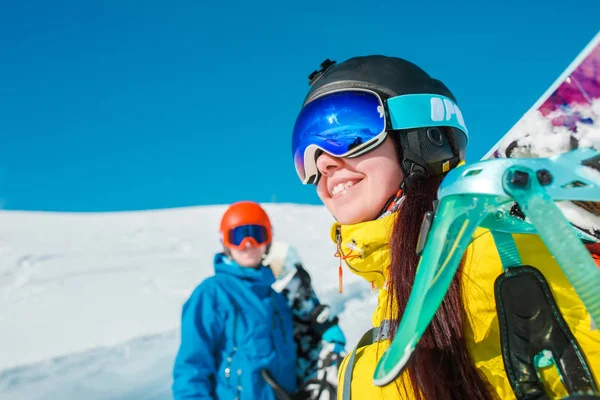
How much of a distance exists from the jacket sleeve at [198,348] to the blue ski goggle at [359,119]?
2.35 meters

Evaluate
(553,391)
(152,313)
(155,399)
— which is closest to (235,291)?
(155,399)

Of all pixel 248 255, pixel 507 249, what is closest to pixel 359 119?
pixel 507 249

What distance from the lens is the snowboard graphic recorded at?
1.10 m

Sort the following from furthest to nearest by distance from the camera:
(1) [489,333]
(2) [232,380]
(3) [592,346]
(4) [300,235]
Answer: (4) [300,235] < (2) [232,380] < (1) [489,333] < (3) [592,346]

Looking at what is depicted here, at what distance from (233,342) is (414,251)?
2829 mm

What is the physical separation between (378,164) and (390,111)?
213 mm

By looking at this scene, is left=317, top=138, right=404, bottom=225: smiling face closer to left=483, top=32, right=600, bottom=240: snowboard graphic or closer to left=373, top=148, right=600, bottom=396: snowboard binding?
left=483, top=32, right=600, bottom=240: snowboard graphic

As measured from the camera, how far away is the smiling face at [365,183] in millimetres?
1680

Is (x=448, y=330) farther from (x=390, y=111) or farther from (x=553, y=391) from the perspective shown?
(x=390, y=111)

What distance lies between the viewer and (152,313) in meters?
7.84

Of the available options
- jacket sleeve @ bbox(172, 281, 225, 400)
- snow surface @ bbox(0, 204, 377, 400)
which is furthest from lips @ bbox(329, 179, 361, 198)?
snow surface @ bbox(0, 204, 377, 400)

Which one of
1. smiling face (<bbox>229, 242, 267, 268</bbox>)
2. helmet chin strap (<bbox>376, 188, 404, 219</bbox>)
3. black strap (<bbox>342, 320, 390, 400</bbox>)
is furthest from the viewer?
smiling face (<bbox>229, 242, 267, 268</bbox>)

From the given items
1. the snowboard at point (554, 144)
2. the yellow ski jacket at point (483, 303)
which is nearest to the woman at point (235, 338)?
the yellow ski jacket at point (483, 303)

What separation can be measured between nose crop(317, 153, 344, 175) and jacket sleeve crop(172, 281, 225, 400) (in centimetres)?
238
